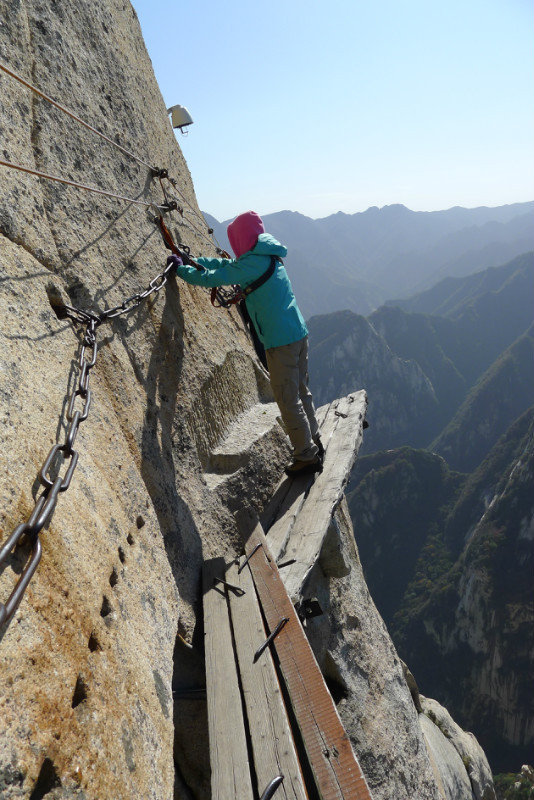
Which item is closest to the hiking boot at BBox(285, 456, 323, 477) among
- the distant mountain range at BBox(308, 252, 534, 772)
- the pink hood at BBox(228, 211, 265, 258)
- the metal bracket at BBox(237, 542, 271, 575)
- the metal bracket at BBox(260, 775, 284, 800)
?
the metal bracket at BBox(237, 542, 271, 575)

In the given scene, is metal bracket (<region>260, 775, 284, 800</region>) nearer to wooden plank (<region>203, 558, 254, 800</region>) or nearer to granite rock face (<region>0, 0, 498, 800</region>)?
wooden plank (<region>203, 558, 254, 800</region>)

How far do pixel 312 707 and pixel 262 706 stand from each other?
0.96ft

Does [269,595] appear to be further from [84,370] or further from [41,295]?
[41,295]

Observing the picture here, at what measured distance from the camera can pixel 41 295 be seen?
316 centimetres

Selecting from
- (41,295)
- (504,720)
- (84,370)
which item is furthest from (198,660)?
(504,720)

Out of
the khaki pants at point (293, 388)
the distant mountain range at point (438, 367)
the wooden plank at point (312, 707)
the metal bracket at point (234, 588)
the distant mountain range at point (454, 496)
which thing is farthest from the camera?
the distant mountain range at point (438, 367)

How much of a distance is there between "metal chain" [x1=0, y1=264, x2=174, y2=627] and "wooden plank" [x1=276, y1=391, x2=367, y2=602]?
8.54 feet

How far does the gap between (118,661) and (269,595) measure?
73.3 inches

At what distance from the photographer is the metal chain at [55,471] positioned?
1636 mm

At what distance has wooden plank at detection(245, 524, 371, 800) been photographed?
275 cm

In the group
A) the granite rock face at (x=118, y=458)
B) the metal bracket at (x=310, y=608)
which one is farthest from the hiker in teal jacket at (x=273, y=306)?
the metal bracket at (x=310, y=608)

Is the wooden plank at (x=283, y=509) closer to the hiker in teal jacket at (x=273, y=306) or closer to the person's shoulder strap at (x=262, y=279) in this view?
the hiker in teal jacket at (x=273, y=306)

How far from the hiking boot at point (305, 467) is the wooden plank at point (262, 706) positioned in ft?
7.35

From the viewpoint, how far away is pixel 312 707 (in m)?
3.17
